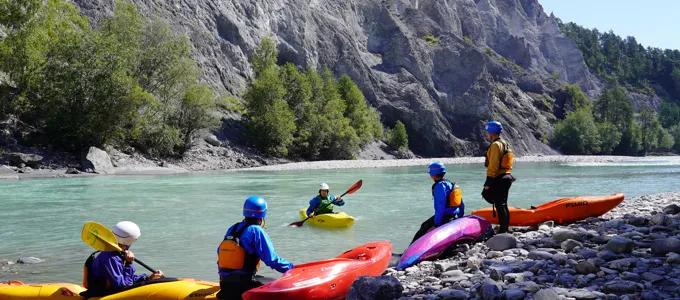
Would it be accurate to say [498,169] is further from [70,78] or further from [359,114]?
[359,114]

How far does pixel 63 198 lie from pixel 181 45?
21.1 metres

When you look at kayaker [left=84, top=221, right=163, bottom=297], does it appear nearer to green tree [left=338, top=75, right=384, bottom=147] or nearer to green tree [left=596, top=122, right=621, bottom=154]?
green tree [left=338, top=75, right=384, bottom=147]

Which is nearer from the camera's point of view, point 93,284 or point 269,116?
point 93,284

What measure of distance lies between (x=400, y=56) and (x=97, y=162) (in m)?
48.7

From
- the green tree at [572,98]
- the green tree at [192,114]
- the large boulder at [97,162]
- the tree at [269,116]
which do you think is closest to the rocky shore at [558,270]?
the large boulder at [97,162]

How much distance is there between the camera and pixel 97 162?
28172 millimetres

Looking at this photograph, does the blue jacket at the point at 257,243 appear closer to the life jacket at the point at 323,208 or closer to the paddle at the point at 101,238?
the paddle at the point at 101,238

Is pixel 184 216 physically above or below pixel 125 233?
below

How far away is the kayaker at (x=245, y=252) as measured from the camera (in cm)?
464

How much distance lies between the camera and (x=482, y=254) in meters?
6.83

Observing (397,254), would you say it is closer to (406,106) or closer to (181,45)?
(181,45)

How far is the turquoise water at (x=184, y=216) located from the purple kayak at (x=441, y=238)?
1.69 metres

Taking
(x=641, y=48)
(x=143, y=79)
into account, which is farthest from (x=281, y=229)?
(x=641, y=48)

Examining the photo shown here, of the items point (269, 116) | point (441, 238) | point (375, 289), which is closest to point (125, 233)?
point (375, 289)
